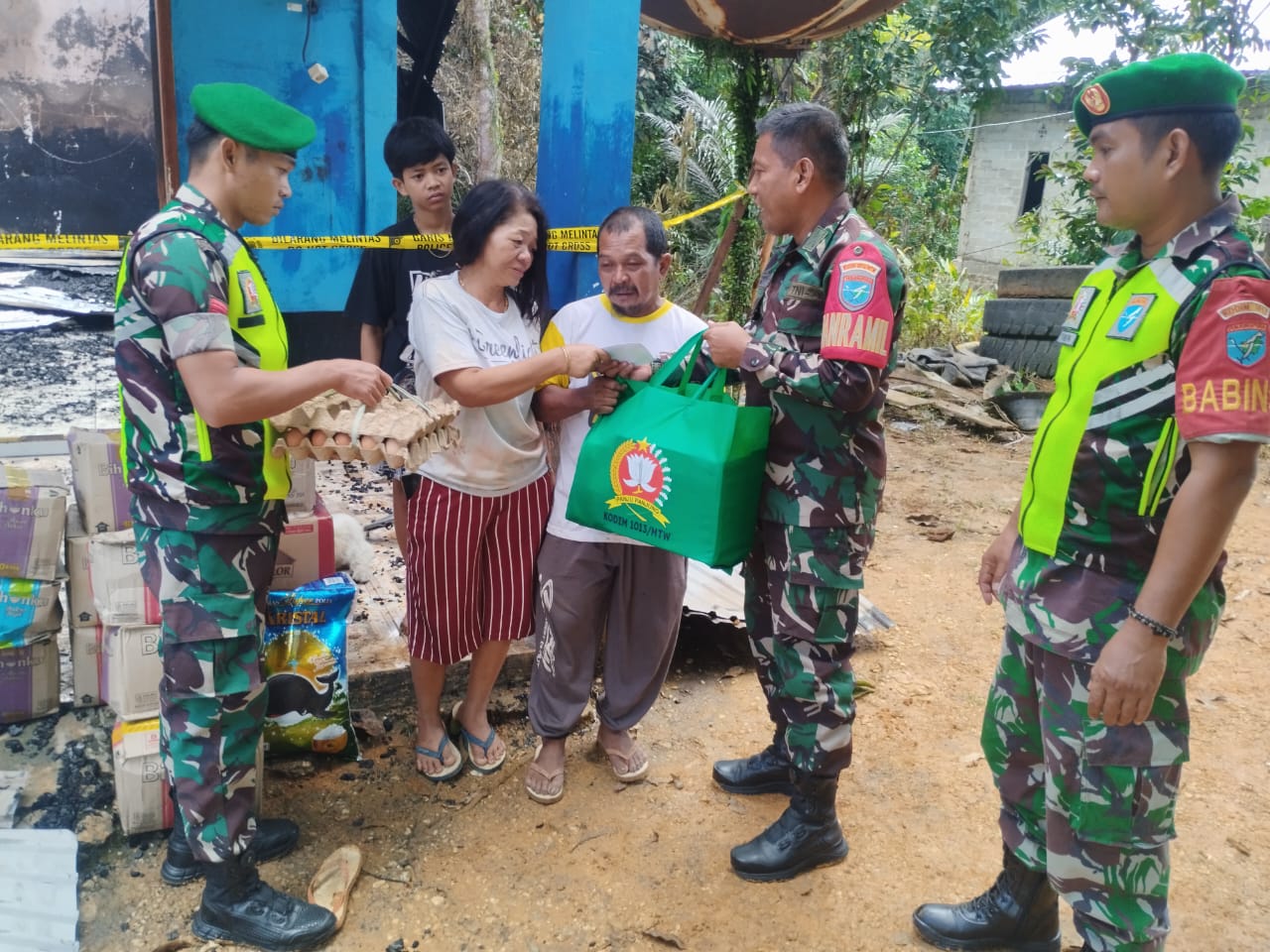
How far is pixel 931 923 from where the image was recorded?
239 cm

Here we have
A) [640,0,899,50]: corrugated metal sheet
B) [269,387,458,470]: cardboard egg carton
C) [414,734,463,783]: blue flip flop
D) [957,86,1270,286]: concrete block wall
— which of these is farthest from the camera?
[957,86,1270,286]: concrete block wall

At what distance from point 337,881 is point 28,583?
137cm

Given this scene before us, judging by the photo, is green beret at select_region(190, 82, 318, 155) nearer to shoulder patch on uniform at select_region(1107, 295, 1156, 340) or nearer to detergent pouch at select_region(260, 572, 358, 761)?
detergent pouch at select_region(260, 572, 358, 761)

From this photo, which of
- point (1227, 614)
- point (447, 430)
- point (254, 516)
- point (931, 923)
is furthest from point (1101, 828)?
point (1227, 614)

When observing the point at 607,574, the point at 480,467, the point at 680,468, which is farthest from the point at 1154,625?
the point at 480,467

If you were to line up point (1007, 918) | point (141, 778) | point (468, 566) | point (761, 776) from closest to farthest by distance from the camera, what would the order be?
point (1007, 918) < point (141, 778) < point (468, 566) < point (761, 776)

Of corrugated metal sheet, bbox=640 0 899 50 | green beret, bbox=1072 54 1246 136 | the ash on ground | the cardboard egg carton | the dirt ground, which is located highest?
corrugated metal sheet, bbox=640 0 899 50

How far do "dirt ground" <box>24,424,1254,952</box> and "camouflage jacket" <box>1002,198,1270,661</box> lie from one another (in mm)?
1183

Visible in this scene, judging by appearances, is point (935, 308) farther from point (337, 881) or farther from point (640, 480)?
point (337, 881)

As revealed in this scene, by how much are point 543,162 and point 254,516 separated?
1756 mm

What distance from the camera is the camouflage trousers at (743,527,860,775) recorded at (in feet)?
8.14

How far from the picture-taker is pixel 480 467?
2693 millimetres

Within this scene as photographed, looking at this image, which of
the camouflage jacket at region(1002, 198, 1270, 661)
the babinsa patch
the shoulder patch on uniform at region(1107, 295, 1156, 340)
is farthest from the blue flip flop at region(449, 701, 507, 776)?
the babinsa patch

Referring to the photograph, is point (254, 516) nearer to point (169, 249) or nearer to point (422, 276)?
point (169, 249)
